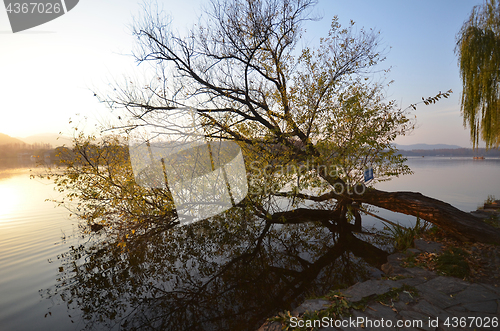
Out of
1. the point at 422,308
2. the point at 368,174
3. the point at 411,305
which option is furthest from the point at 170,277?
the point at 368,174

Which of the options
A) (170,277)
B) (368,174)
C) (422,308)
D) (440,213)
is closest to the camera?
(422,308)

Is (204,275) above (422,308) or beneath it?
beneath

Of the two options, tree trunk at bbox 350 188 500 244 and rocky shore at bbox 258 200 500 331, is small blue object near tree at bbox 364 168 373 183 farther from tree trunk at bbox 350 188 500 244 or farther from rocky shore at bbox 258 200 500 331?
rocky shore at bbox 258 200 500 331

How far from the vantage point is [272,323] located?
2.99 m

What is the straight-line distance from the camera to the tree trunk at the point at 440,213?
507 centimetres

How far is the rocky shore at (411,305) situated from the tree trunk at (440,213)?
1142 mm

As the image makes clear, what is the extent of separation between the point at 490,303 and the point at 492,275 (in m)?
1.17

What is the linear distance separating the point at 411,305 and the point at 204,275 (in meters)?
3.91

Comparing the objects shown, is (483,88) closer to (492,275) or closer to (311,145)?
(311,145)

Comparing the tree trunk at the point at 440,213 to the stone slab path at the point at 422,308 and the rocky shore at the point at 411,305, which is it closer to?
the rocky shore at the point at 411,305

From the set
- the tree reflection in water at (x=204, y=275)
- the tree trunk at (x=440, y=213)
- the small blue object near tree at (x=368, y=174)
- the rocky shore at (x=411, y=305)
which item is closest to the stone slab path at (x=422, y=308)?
the rocky shore at (x=411, y=305)

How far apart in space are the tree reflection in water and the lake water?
2 cm

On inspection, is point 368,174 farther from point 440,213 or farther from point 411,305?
point 411,305

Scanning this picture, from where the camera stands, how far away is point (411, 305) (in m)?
2.96
